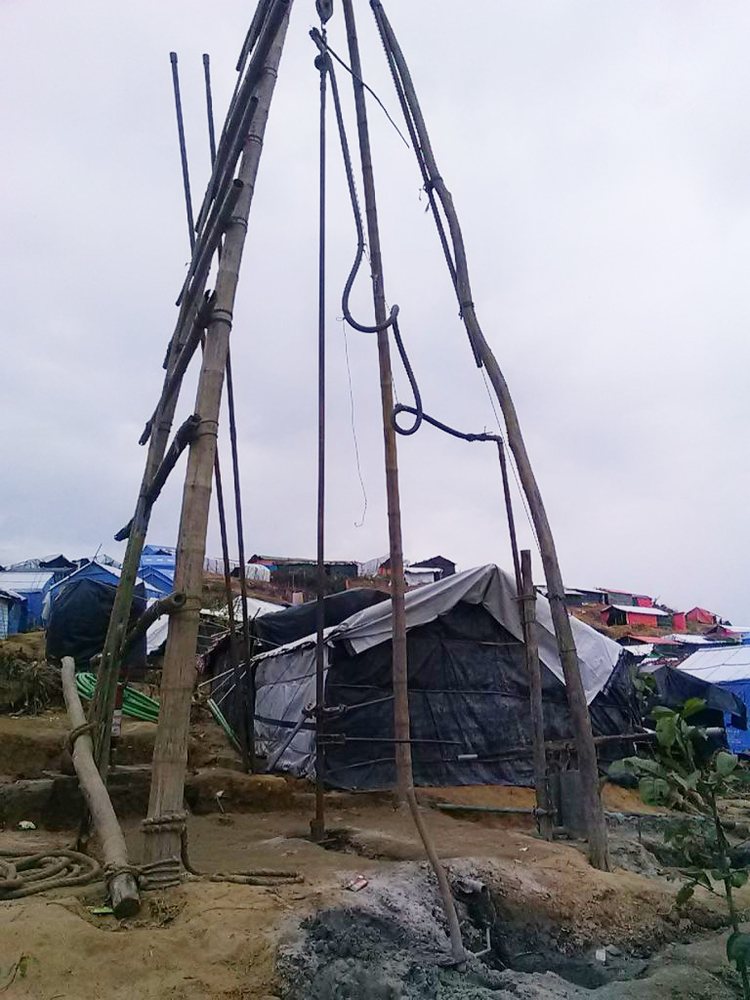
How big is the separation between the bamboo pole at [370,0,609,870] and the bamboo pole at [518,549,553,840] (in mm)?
488

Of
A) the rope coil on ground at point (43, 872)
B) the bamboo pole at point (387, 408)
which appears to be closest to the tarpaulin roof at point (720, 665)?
the bamboo pole at point (387, 408)

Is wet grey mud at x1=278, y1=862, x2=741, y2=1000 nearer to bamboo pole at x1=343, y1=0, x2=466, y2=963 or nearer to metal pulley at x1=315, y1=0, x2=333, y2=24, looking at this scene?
bamboo pole at x1=343, y1=0, x2=466, y2=963

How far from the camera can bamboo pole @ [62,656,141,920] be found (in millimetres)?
2979

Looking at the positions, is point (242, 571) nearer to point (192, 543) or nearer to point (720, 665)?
point (192, 543)

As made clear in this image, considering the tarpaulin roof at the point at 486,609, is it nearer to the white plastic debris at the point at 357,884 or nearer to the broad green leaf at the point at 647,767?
the white plastic debris at the point at 357,884

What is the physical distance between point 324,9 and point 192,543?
569cm

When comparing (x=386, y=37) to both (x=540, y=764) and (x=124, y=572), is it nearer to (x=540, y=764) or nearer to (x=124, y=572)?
(x=124, y=572)

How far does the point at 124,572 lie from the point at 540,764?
3.61 m

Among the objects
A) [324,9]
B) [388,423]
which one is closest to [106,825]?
[388,423]

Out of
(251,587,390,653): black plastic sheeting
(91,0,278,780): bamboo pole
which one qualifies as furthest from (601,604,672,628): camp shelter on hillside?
(91,0,278,780): bamboo pole

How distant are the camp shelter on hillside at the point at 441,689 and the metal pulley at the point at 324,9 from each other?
5747 millimetres

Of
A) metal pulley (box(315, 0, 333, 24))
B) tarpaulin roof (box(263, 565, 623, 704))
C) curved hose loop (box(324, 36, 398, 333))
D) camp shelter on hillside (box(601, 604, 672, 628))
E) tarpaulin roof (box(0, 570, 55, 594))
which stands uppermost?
metal pulley (box(315, 0, 333, 24))

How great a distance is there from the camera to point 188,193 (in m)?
7.13

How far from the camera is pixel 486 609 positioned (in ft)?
29.0
